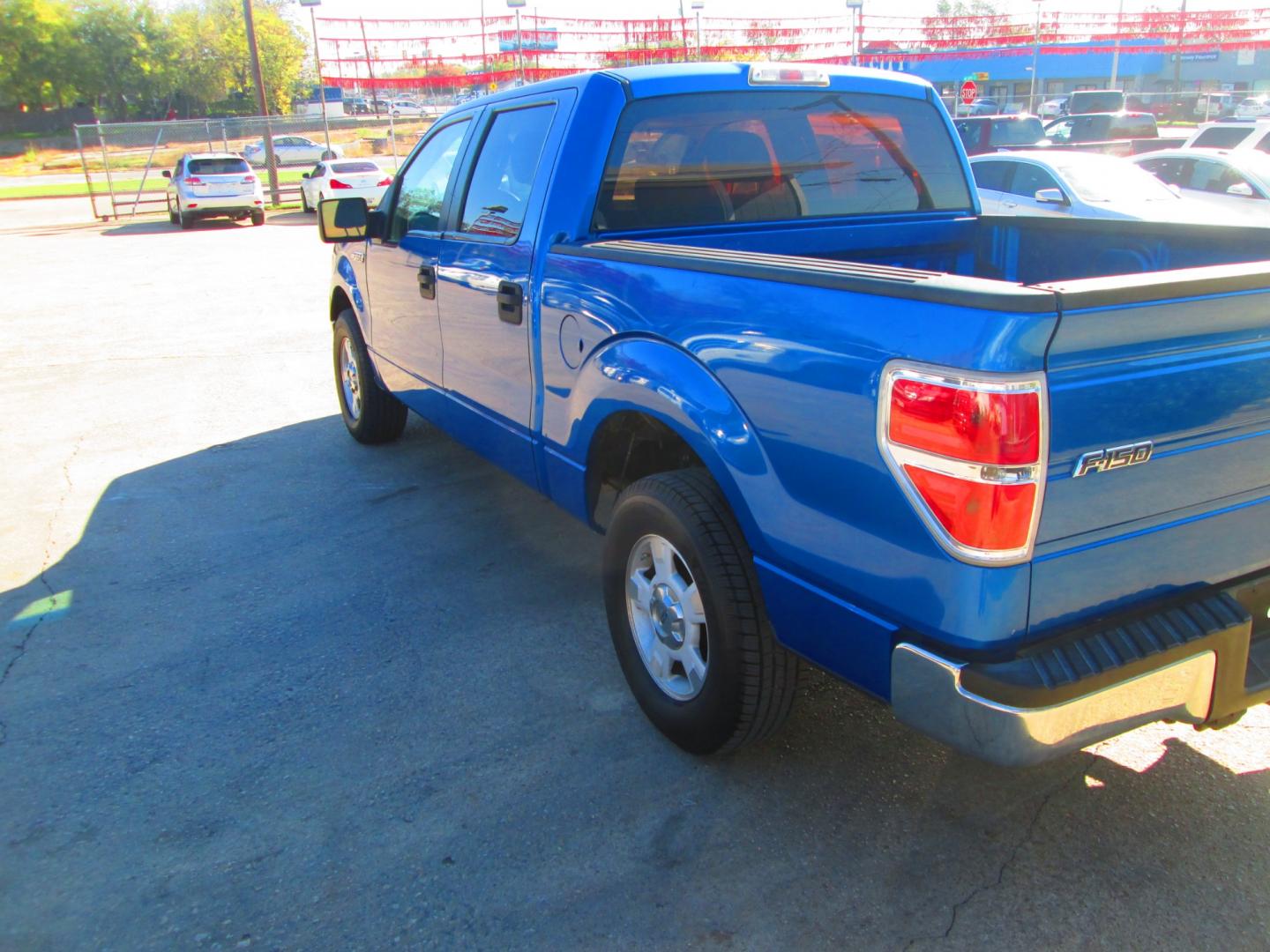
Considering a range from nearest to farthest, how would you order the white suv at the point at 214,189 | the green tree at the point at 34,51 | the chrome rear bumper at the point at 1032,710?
the chrome rear bumper at the point at 1032,710
the white suv at the point at 214,189
the green tree at the point at 34,51

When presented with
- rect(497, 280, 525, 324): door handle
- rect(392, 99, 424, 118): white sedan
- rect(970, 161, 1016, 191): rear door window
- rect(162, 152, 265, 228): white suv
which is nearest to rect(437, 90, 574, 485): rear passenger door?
rect(497, 280, 525, 324): door handle

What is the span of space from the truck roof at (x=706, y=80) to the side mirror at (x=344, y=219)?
123 cm

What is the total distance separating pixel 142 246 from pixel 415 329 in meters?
17.4

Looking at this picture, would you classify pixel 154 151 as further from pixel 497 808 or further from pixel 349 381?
pixel 497 808

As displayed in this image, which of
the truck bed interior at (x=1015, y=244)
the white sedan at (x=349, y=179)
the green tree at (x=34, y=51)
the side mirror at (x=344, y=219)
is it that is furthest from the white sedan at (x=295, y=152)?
the truck bed interior at (x=1015, y=244)

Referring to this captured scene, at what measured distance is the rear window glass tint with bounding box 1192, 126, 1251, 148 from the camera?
15271 mm

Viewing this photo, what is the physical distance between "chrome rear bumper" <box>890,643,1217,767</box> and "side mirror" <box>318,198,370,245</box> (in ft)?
13.2

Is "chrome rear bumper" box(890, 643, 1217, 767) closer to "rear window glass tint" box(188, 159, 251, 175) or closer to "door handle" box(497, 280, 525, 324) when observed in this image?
"door handle" box(497, 280, 525, 324)

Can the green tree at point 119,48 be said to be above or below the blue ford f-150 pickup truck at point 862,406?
above

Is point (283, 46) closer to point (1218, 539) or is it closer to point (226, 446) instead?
point (226, 446)

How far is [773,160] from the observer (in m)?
4.04

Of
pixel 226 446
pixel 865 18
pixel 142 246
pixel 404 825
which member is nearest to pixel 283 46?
pixel 865 18

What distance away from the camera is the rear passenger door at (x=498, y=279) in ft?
→ 12.7

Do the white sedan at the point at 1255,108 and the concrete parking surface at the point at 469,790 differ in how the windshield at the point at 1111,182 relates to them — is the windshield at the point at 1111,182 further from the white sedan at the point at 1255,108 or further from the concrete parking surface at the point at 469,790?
the white sedan at the point at 1255,108
